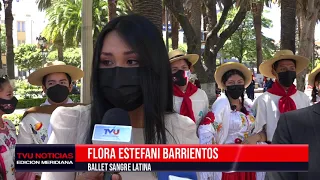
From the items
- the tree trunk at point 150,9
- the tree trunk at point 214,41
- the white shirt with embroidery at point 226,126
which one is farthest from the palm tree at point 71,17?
the white shirt with embroidery at point 226,126

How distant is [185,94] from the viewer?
5.08 m

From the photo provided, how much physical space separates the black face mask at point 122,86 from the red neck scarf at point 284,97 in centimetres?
365

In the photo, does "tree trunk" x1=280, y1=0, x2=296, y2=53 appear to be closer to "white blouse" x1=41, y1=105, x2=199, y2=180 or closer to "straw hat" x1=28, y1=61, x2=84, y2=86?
"straw hat" x1=28, y1=61, x2=84, y2=86

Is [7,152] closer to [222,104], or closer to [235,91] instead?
[222,104]

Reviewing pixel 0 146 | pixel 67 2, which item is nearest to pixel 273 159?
pixel 0 146

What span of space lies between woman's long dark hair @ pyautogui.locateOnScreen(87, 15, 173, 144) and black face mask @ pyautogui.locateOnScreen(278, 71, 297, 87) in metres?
3.74

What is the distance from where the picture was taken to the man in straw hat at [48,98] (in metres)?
4.15

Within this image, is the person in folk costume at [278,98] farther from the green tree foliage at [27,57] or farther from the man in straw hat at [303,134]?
the green tree foliage at [27,57]

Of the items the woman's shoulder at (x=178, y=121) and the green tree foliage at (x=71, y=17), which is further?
the green tree foliage at (x=71, y=17)

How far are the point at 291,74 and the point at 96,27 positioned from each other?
22.8 m

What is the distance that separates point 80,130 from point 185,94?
3560 millimetres

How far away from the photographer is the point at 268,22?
48938 mm

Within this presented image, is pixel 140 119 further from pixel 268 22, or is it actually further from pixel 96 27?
A: pixel 268 22

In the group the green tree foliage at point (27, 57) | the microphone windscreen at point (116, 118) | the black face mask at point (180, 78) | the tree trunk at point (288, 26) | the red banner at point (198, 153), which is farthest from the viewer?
the green tree foliage at point (27, 57)
